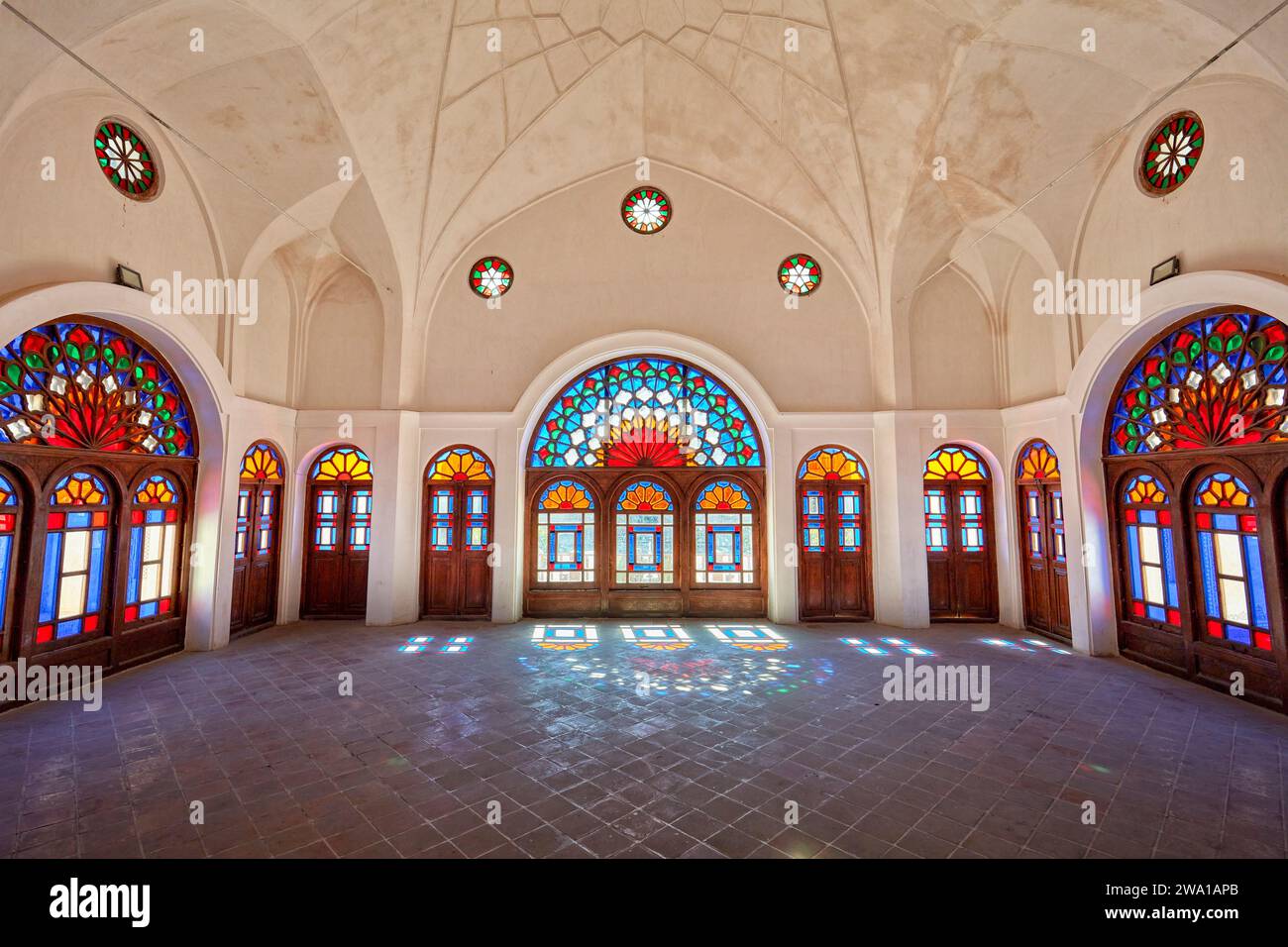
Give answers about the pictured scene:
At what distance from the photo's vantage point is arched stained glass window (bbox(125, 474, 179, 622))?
7102mm

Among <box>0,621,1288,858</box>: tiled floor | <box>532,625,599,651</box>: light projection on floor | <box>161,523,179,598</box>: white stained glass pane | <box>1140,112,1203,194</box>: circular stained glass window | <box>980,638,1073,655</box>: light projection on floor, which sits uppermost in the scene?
<box>1140,112,1203,194</box>: circular stained glass window

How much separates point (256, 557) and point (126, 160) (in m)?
5.67

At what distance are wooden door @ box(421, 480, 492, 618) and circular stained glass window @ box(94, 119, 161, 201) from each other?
5348 mm

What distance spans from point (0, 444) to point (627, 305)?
26.5 feet

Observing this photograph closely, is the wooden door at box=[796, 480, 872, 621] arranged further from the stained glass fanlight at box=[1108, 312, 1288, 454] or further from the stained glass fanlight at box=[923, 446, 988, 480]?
the stained glass fanlight at box=[1108, 312, 1288, 454]

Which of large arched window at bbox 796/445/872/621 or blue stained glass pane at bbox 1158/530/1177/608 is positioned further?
large arched window at bbox 796/445/872/621

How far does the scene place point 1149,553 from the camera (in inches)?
277

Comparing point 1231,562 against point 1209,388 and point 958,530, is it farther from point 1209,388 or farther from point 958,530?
point 958,530

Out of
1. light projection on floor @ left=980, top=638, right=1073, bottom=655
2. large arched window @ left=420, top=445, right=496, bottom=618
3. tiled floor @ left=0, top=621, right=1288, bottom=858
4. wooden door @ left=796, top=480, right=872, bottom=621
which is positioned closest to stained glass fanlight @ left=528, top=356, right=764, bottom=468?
large arched window @ left=420, top=445, right=496, bottom=618

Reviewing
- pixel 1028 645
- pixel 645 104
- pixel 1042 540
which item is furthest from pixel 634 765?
pixel 645 104

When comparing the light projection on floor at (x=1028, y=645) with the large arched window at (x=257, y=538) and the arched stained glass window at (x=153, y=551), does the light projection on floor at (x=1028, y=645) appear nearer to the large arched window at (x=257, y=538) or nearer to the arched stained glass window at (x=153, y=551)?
the large arched window at (x=257, y=538)

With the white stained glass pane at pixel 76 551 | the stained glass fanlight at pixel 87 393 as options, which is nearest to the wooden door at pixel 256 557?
the stained glass fanlight at pixel 87 393
